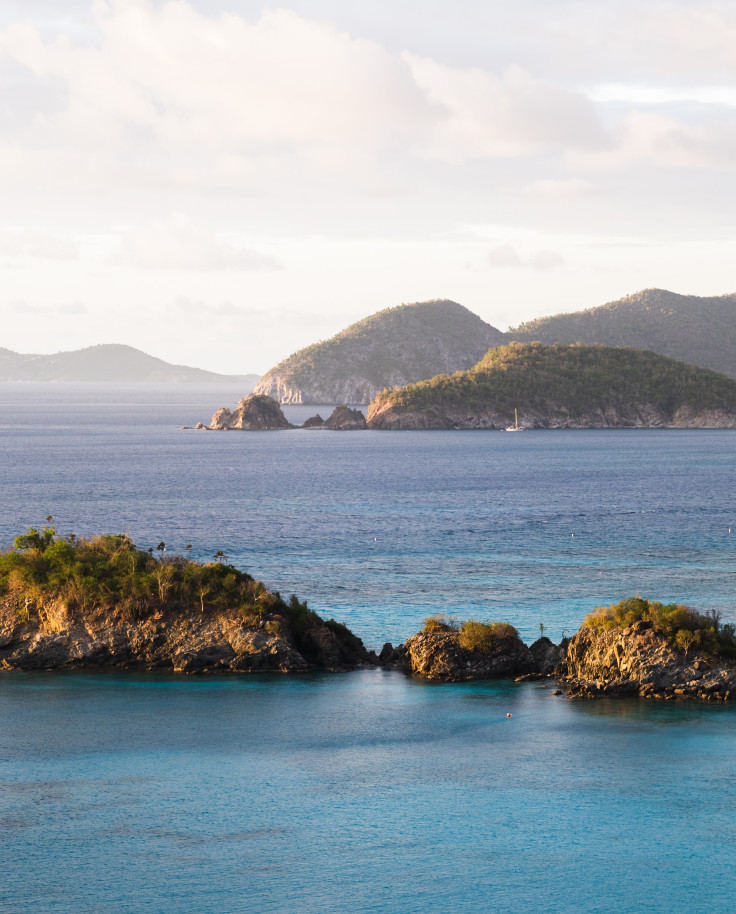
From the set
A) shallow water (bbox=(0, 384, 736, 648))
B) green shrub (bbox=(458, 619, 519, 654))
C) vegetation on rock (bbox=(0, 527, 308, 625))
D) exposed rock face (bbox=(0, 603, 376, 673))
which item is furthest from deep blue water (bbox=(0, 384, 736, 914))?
vegetation on rock (bbox=(0, 527, 308, 625))

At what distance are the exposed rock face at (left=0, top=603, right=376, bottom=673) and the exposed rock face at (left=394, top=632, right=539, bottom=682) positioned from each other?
3444 mm

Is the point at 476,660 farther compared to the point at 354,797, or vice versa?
the point at 476,660

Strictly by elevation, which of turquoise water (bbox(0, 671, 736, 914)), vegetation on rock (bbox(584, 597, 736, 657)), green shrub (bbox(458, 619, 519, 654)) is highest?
vegetation on rock (bbox(584, 597, 736, 657))

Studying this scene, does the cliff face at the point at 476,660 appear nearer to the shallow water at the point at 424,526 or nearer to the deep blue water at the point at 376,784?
the deep blue water at the point at 376,784

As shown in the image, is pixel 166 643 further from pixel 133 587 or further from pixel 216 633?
pixel 133 587

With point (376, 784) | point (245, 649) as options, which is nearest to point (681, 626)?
point (376, 784)

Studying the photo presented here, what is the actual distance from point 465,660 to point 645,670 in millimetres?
9702

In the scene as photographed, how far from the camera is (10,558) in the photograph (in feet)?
206

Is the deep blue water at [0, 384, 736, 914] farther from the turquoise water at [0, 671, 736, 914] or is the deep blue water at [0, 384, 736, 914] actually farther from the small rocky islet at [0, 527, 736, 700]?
the small rocky islet at [0, 527, 736, 700]

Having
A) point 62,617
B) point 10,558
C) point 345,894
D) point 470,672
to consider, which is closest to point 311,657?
point 470,672

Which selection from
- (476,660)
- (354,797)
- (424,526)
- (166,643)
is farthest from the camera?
(424,526)

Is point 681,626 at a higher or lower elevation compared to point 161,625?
higher

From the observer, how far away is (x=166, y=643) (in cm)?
5809

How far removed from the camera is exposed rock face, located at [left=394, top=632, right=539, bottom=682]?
5688 cm
